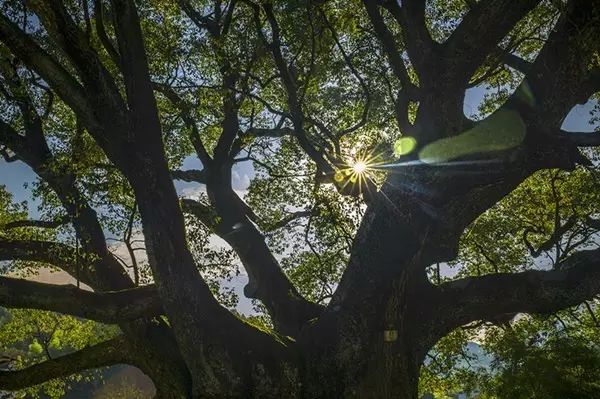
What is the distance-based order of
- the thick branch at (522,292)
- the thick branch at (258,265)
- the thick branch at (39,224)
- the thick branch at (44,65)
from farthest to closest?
1. the thick branch at (258,265)
2. the thick branch at (39,224)
3. the thick branch at (522,292)
4. the thick branch at (44,65)

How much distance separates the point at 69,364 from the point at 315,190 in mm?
6490

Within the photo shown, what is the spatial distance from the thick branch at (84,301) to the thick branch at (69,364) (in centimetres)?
118

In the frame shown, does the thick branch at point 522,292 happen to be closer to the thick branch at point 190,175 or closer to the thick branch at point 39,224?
the thick branch at point 190,175

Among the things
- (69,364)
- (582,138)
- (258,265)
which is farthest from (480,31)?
(69,364)

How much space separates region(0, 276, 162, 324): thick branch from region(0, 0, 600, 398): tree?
0.03m

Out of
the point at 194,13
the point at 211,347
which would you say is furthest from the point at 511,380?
the point at 194,13

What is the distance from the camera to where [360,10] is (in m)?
11.0

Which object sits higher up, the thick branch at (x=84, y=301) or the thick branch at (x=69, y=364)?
the thick branch at (x=84, y=301)

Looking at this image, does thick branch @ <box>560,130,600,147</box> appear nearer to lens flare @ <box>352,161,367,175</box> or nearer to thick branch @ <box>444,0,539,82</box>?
thick branch @ <box>444,0,539,82</box>

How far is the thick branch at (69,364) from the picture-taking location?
29.4 ft

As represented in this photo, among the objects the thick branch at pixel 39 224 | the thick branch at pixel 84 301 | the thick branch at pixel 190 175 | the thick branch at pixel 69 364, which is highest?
the thick branch at pixel 190 175

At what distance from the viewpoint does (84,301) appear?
26.2ft

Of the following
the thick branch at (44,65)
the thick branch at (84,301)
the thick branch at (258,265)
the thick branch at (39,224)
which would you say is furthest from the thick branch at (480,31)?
the thick branch at (39,224)

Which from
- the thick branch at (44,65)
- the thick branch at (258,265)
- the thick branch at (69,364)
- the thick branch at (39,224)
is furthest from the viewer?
the thick branch at (258,265)
